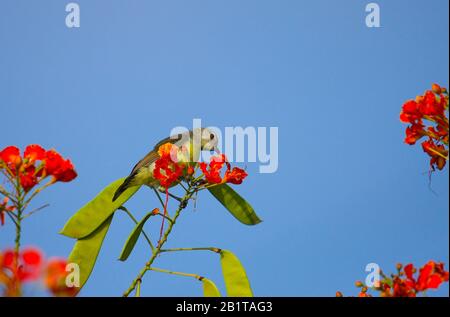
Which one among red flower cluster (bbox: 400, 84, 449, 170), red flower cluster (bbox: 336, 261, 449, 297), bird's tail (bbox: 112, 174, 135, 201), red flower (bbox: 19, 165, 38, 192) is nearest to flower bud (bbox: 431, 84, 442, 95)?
red flower cluster (bbox: 400, 84, 449, 170)

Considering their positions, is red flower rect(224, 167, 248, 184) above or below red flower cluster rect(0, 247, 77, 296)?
above

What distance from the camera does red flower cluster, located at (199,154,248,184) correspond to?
2643mm

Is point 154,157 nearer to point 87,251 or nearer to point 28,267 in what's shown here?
point 87,251

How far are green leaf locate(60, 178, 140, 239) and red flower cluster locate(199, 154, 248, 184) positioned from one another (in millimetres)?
593

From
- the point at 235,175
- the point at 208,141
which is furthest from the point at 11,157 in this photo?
the point at 208,141

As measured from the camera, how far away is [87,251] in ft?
8.95

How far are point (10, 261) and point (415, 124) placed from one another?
176 cm

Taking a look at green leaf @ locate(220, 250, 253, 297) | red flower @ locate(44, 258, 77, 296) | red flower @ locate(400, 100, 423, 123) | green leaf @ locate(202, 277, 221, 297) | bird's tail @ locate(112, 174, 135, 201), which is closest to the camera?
red flower @ locate(44, 258, 77, 296)

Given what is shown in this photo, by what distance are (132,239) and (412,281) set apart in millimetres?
1481

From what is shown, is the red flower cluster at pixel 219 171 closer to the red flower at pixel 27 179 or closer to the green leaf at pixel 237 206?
the green leaf at pixel 237 206

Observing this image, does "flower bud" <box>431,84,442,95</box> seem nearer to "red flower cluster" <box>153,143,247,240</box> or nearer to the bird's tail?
"red flower cluster" <box>153,143,247,240</box>

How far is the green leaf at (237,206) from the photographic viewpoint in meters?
3.03

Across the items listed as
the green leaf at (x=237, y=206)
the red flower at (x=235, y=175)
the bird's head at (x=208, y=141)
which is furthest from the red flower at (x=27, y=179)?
the bird's head at (x=208, y=141)

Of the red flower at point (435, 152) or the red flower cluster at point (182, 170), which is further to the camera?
the red flower cluster at point (182, 170)
